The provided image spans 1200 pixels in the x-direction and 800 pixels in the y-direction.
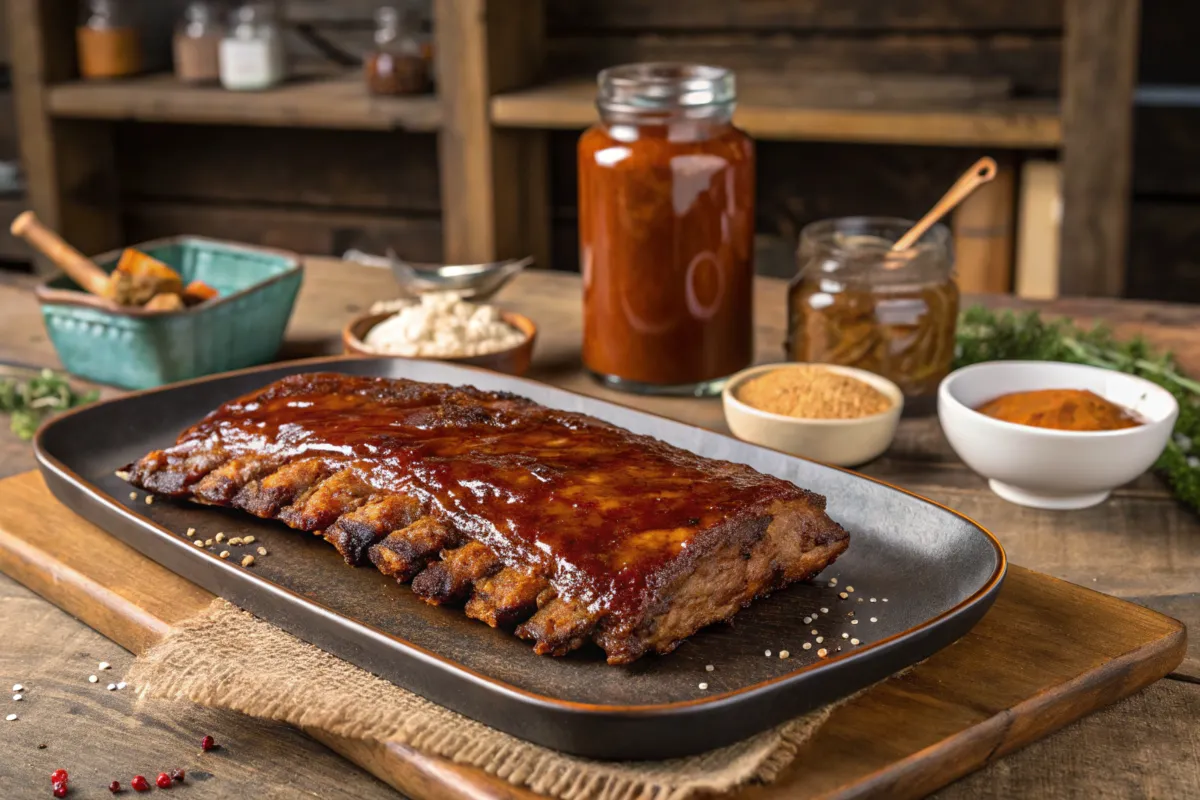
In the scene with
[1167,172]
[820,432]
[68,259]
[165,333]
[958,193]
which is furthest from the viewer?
[1167,172]

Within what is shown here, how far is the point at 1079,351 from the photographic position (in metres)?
1.86

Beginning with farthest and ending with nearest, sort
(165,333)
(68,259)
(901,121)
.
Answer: (901,121) → (68,259) → (165,333)

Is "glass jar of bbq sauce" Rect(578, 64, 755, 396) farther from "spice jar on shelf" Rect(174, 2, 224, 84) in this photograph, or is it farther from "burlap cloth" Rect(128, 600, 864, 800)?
"spice jar on shelf" Rect(174, 2, 224, 84)

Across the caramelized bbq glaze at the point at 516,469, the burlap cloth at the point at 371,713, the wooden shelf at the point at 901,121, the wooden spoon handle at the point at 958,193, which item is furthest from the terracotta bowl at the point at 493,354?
the wooden shelf at the point at 901,121

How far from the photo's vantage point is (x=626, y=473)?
4.06ft

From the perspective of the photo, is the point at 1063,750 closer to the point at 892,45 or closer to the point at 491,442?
the point at 491,442

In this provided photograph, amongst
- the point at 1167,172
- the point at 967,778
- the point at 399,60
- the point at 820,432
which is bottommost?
the point at 967,778

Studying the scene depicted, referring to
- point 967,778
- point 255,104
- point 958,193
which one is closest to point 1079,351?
point 958,193

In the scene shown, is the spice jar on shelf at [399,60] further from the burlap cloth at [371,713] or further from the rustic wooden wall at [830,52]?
the burlap cloth at [371,713]

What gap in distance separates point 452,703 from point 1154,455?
2.92ft

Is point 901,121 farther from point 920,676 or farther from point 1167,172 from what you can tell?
point 920,676

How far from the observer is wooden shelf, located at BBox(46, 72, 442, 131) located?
3311mm

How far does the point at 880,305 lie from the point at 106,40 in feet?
9.11

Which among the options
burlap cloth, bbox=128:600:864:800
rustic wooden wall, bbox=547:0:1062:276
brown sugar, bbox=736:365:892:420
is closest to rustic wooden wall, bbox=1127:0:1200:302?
rustic wooden wall, bbox=547:0:1062:276
